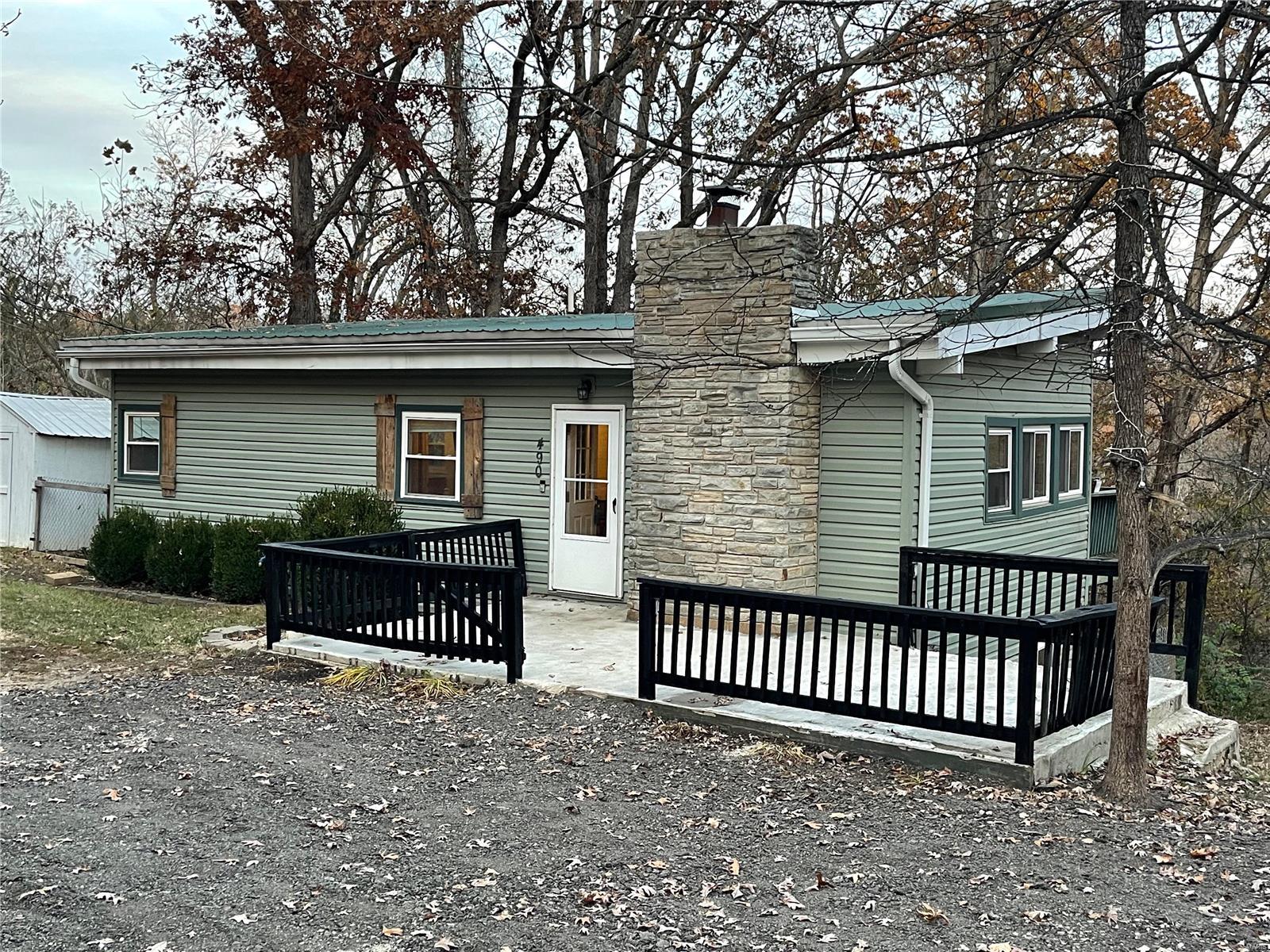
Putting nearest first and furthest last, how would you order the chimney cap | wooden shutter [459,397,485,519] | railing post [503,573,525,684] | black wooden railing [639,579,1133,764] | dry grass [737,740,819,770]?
black wooden railing [639,579,1133,764], dry grass [737,740,819,770], railing post [503,573,525,684], the chimney cap, wooden shutter [459,397,485,519]

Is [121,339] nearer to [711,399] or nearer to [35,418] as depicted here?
[35,418]

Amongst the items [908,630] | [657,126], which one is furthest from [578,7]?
[908,630]

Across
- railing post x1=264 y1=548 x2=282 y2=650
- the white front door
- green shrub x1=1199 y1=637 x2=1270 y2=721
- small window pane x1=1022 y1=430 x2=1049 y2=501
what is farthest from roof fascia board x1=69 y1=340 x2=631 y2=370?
green shrub x1=1199 y1=637 x2=1270 y2=721

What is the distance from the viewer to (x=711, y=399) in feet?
33.9

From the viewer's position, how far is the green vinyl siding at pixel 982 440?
10.5 metres

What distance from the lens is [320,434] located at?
1419 cm

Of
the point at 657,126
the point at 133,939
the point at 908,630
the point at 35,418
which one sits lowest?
the point at 133,939

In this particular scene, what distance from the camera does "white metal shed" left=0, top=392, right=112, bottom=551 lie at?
1770 centimetres

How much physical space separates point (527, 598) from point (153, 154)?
22.0 m

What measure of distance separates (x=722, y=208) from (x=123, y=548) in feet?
27.4

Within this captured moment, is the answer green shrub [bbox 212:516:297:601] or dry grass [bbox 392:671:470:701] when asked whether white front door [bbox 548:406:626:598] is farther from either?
dry grass [bbox 392:671:470:701]

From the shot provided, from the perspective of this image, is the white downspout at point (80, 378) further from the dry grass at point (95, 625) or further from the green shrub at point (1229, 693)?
the green shrub at point (1229, 693)

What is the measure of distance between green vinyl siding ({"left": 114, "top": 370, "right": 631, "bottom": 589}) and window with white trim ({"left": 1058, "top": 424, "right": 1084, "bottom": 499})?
543cm

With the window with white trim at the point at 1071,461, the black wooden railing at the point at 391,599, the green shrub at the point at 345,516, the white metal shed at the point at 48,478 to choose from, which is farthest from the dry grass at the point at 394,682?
the white metal shed at the point at 48,478
